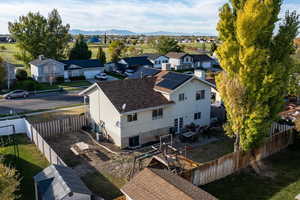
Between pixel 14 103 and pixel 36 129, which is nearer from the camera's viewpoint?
pixel 36 129

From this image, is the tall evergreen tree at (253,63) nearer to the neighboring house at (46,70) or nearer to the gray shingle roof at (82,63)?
the neighboring house at (46,70)

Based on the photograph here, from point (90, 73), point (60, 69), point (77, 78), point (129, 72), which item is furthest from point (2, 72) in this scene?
point (129, 72)

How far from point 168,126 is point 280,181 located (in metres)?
11.9

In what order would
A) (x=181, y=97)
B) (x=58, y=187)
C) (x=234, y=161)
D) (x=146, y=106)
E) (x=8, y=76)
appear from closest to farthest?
(x=58, y=187)
(x=234, y=161)
(x=146, y=106)
(x=181, y=97)
(x=8, y=76)

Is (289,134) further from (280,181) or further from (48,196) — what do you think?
(48,196)

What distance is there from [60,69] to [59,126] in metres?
32.4

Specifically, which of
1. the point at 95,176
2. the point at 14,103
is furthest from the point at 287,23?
the point at 14,103

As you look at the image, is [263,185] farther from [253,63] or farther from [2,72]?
[2,72]

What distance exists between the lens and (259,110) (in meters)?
19.8

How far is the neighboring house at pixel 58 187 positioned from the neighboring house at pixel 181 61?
6528 cm

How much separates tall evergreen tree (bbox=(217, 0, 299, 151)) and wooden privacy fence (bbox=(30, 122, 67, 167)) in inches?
543

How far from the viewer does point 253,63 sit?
63.3 feet

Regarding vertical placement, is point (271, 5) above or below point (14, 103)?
above

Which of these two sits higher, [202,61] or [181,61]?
[181,61]
